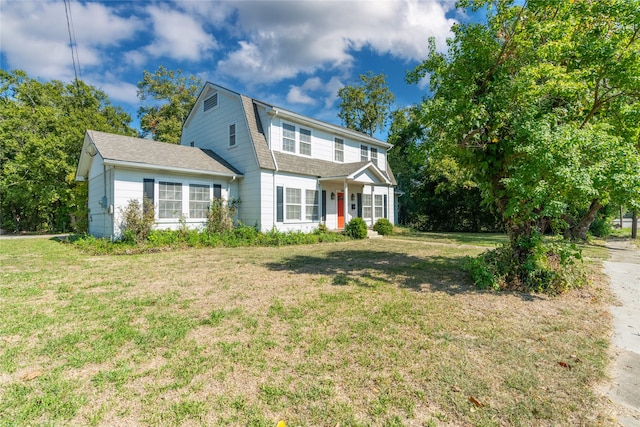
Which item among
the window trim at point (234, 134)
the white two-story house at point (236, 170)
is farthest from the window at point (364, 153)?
the window trim at point (234, 134)

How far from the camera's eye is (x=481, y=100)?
20.0 feet

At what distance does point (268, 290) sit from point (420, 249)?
7.60 metres

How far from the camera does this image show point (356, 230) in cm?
1546

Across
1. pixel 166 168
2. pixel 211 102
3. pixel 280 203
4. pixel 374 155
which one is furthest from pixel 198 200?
pixel 374 155

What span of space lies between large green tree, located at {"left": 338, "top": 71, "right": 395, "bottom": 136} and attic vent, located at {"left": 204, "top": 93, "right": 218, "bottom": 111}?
61.7 feet

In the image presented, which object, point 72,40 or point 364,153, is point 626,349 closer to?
point 72,40

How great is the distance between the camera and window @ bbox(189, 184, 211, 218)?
13336 millimetres

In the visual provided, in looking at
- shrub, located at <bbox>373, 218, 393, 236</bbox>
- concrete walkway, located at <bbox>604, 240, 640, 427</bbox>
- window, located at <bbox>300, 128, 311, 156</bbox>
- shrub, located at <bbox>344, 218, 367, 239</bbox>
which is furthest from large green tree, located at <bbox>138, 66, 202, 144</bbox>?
concrete walkway, located at <bbox>604, 240, 640, 427</bbox>

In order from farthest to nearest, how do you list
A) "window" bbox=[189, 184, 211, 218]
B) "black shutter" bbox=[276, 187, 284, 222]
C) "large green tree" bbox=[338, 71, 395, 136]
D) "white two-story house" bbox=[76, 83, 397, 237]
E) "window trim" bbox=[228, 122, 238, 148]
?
"large green tree" bbox=[338, 71, 395, 136] < "window trim" bbox=[228, 122, 238, 148] < "black shutter" bbox=[276, 187, 284, 222] < "window" bbox=[189, 184, 211, 218] < "white two-story house" bbox=[76, 83, 397, 237]

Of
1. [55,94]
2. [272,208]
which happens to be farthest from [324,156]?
[55,94]

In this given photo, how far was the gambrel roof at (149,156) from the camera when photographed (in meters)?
11.6

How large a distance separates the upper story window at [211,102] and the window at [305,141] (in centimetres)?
493

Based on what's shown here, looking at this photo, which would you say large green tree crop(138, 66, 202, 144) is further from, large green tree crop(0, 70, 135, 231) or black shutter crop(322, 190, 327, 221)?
black shutter crop(322, 190, 327, 221)

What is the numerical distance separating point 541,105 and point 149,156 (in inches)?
520
